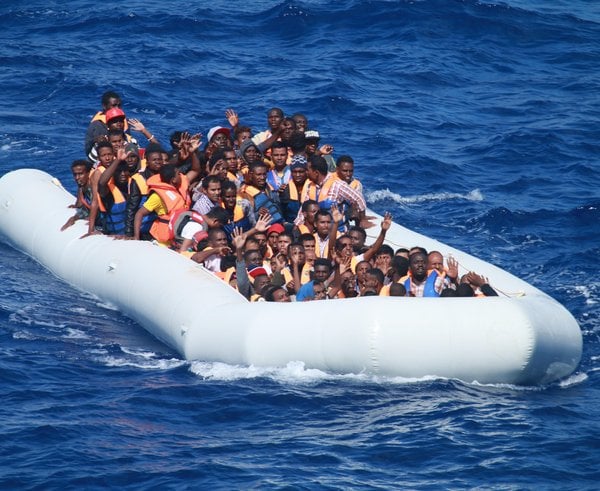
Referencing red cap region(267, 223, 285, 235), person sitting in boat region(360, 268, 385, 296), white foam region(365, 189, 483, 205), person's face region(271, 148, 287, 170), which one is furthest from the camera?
white foam region(365, 189, 483, 205)

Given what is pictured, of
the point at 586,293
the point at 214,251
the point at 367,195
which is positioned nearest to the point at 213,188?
the point at 214,251

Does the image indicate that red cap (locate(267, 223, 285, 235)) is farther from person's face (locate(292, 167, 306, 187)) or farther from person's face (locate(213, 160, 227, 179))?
person's face (locate(213, 160, 227, 179))

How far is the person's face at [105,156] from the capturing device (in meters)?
14.9

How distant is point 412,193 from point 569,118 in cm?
445

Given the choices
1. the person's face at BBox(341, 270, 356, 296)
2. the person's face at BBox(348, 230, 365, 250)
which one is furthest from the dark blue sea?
the person's face at BBox(348, 230, 365, 250)

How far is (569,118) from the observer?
22156 mm

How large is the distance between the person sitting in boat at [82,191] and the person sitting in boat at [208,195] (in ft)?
5.20

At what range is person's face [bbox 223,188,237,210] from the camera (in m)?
14.4

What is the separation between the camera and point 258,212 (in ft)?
48.4

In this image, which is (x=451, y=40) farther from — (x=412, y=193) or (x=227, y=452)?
(x=227, y=452)

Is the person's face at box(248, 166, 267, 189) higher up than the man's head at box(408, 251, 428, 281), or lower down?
higher up

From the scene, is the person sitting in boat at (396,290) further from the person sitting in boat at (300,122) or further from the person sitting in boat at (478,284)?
the person sitting in boat at (300,122)

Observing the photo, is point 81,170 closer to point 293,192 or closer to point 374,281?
point 293,192

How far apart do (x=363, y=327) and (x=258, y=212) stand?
2.99 metres
